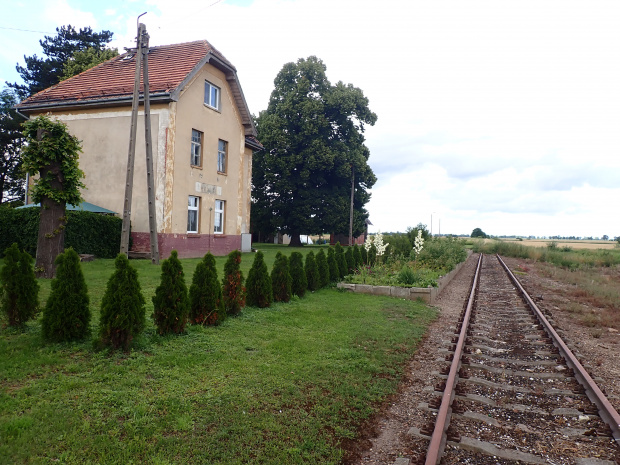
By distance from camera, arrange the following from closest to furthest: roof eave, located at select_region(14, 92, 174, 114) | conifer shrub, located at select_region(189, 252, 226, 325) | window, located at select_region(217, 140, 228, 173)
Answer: conifer shrub, located at select_region(189, 252, 226, 325) → roof eave, located at select_region(14, 92, 174, 114) → window, located at select_region(217, 140, 228, 173)

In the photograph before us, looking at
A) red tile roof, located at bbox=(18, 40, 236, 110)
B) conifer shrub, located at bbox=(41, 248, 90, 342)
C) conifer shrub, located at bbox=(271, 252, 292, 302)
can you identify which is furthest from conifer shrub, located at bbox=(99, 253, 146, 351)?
red tile roof, located at bbox=(18, 40, 236, 110)

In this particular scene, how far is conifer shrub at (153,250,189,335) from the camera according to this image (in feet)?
20.4

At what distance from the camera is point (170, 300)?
624 centimetres

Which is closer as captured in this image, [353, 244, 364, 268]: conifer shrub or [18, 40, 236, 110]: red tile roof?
[353, 244, 364, 268]: conifer shrub

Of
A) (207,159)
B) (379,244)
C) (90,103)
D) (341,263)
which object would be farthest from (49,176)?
(379,244)

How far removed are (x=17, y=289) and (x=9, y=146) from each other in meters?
35.3

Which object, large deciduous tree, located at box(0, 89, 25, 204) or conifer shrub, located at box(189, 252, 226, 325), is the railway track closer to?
conifer shrub, located at box(189, 252, 226, 325)

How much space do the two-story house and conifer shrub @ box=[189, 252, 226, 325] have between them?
1200 centimetres

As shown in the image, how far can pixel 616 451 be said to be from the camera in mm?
3684

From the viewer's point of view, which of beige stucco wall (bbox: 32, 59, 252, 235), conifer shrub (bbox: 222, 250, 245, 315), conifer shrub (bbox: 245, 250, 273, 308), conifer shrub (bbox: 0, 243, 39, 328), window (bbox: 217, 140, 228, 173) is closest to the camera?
conifer shrub (bbox: 0, 243, 39, 328)

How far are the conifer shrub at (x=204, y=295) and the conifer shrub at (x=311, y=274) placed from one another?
208 inches

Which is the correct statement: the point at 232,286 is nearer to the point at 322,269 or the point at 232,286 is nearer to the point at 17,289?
the point at 17,289

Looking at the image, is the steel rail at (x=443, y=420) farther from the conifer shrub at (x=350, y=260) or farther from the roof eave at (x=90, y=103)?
the roof eave at (x=90, y=103)

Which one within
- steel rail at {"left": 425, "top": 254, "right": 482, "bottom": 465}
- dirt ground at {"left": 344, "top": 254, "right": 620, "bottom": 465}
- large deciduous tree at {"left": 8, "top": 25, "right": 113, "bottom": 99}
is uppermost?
large deciduous tree at {"left": 8, "top": 25, "right": 113, "bottom": 99}
